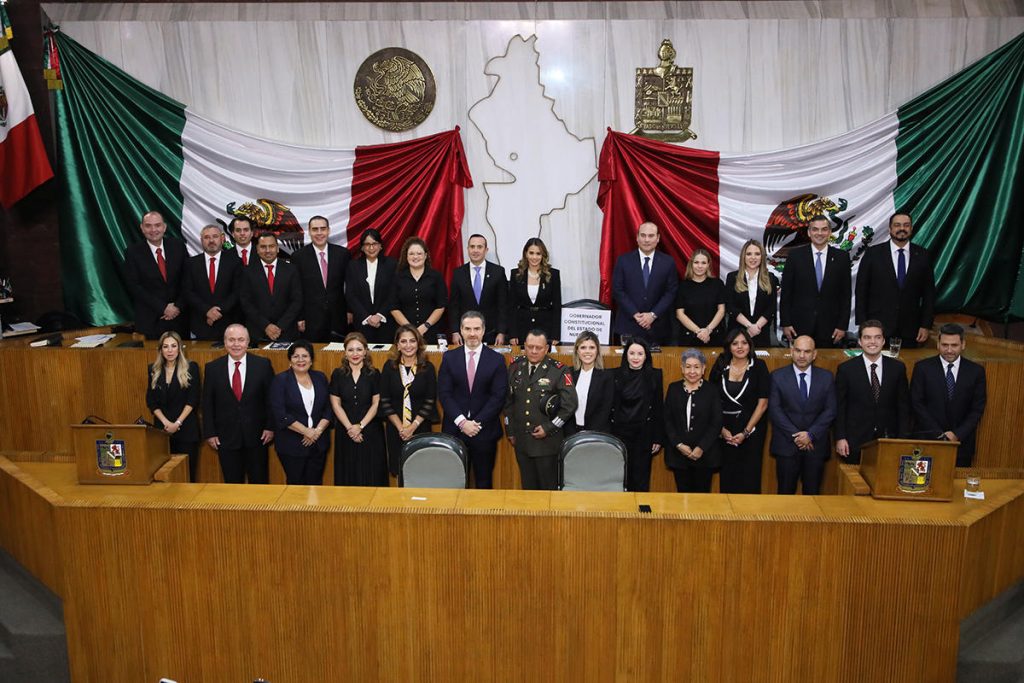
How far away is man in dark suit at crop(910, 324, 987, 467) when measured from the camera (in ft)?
17.1

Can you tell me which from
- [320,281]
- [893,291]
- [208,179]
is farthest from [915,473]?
[208,179]

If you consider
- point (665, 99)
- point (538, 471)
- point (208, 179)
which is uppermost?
point (665, 99)

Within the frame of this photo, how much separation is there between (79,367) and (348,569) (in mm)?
3004

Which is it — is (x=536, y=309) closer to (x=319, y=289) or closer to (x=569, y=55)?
(x=319, y=289)

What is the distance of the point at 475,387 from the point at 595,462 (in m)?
0.88

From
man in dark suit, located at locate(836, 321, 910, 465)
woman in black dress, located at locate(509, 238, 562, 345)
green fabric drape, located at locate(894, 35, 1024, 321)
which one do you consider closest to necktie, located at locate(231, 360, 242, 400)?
woman in black dress, located at locate(509, 238, 562, 345)

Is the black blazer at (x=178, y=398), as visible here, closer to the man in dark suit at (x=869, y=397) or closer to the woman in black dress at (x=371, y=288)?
the woman in black dress at (x=371, y=288)

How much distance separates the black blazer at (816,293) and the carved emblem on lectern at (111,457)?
4.21m

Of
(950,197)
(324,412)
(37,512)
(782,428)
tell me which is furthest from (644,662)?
(950,197)

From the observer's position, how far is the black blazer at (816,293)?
6109 mm

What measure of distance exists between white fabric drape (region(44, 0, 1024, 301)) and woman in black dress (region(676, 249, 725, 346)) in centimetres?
149

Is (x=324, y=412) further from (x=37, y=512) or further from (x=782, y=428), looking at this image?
(x=782, y=428)

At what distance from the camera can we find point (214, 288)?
6.25 m

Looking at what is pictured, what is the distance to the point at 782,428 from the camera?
519cm
